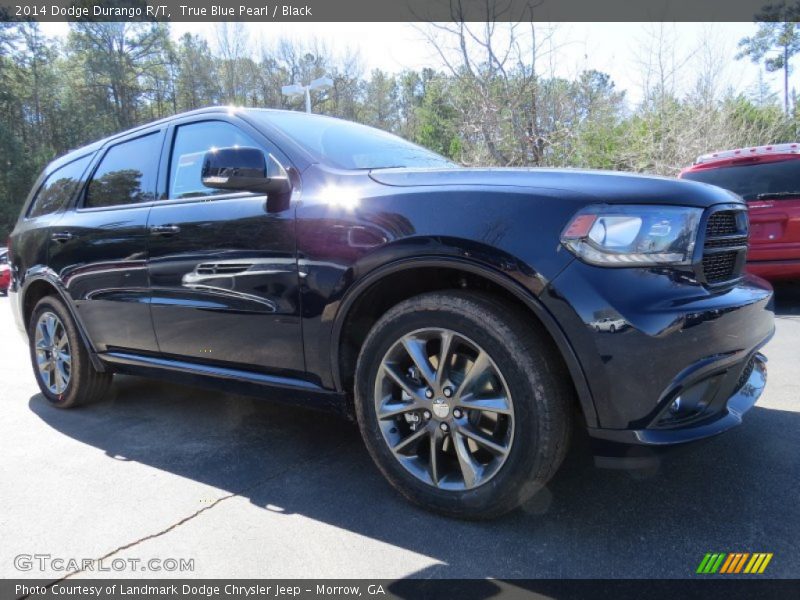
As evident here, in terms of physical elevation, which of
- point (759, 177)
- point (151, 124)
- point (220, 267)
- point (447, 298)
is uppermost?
point (151, 124)

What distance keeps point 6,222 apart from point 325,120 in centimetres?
4069

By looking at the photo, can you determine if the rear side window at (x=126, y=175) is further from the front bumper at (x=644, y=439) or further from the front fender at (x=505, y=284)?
the front bumper at (x=644, y=439)

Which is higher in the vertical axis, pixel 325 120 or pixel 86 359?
pixel 325 120

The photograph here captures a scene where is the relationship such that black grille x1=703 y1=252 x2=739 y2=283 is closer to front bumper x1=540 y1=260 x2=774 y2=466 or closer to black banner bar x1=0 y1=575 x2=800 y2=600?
front bumper x1=540 y1=260 x2=774 y2=466

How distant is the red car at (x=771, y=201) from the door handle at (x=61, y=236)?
19.4 ft

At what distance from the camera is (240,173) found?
8.34 feet

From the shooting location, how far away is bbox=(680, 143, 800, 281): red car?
559 cm

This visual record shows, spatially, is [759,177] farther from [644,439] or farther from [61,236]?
[61,236]

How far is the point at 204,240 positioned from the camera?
2.88m

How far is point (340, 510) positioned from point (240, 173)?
61.3 inches

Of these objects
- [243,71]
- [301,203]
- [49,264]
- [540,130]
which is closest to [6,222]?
[243,71]

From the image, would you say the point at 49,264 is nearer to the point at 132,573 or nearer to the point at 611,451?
the point at 132,573

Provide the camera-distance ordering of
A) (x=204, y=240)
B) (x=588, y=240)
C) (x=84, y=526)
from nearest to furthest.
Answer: (x=588, y=240) < (x=84, y=526) < (x=204, y=240)

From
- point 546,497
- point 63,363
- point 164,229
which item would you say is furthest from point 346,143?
point 63,363
